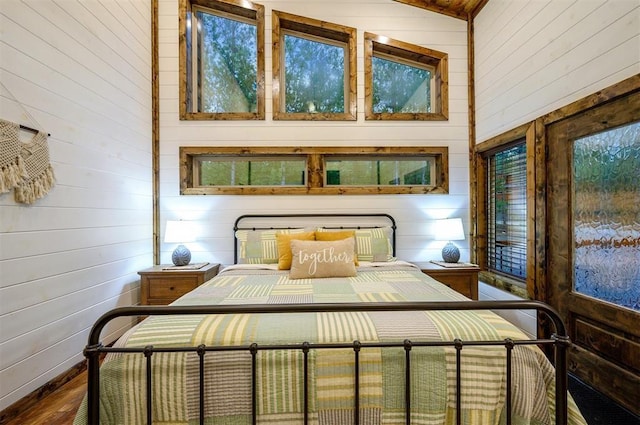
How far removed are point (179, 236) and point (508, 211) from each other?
3.34 m

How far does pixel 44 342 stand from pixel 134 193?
1419mm

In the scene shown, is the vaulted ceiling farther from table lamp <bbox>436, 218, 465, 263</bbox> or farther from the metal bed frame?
the metal bed frame

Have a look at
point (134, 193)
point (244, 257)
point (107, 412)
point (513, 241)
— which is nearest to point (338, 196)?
point (244, 257)

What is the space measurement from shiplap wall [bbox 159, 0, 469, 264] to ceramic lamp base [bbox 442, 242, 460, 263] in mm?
173

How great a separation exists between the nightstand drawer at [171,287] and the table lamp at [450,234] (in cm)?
255

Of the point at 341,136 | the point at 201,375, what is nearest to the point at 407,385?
the point at 201,375

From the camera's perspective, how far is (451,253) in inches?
120

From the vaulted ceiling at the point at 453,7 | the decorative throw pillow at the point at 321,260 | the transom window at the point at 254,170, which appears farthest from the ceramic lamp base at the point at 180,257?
the vaulted ceiling at the point at 453,7

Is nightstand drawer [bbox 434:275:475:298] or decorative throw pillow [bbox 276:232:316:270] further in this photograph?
nightstand drawer [bbox 434:275:475:298]

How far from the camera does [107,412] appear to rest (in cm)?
107

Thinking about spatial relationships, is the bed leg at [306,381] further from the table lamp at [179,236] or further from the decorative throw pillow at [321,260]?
the table lamp at [179,236]

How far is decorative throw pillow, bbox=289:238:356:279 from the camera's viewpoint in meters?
2.26

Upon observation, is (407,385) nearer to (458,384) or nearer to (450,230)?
(458,384)

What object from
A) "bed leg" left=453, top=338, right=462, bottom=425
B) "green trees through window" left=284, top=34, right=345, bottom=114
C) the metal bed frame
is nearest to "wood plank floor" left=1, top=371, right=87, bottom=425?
the metal bed frame
